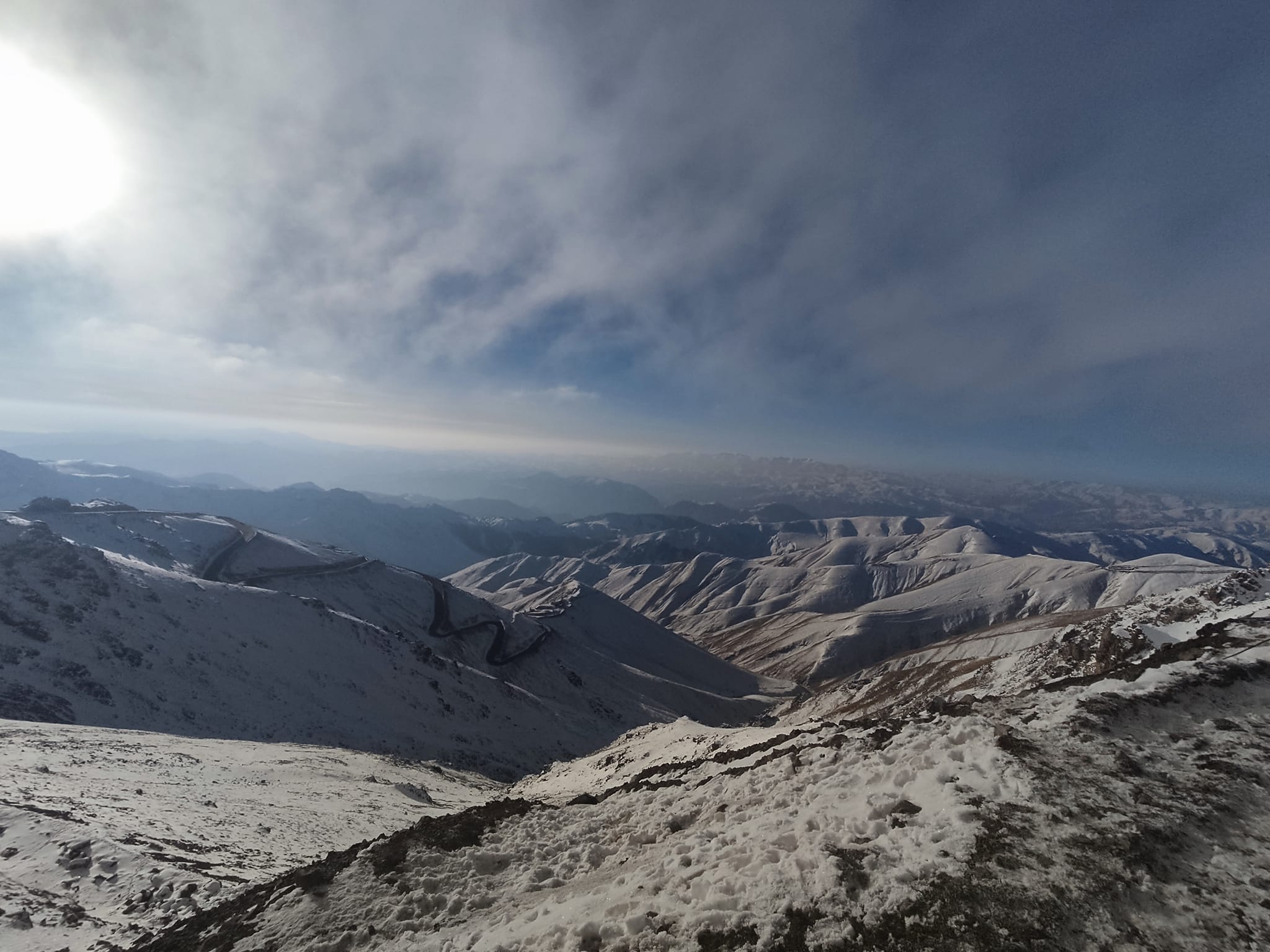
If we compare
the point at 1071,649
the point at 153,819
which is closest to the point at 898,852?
the point at 153,819

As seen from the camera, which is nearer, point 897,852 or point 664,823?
point 897,852

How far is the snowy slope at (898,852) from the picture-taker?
8078 mm

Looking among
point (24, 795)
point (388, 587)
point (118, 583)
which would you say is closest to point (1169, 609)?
point (24, 795)

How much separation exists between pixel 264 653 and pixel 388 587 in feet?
155

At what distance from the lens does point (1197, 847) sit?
9.05 meters

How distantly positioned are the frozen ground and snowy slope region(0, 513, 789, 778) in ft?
33.9

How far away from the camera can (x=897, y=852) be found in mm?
9648

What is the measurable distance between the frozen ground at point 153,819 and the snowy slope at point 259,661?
1035 centimetres

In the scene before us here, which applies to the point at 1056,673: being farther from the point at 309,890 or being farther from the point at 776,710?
the point at 776,710

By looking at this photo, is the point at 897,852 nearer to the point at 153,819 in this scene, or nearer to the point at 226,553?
the point at 153,819

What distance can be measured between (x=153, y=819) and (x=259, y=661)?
3722cm

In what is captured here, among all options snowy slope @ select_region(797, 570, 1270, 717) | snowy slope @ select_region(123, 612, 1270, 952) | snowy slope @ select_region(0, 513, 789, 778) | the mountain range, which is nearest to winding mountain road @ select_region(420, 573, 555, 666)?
snowy slope @ select_region(0, 513, 789, 778)

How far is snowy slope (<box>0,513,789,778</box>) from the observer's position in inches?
1580

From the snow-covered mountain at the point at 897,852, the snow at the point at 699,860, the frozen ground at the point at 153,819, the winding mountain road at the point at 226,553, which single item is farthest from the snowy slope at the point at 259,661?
the snow at the point at 699,860
